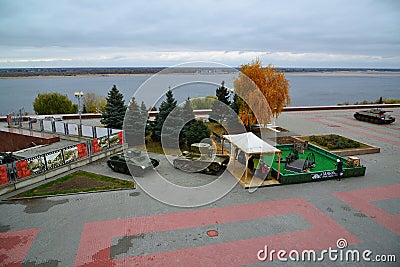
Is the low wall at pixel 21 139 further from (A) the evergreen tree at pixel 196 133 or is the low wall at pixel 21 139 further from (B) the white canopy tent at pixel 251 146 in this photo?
(B) the white canopy tent at pixel 251 146

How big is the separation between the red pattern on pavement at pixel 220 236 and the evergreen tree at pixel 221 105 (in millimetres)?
11859

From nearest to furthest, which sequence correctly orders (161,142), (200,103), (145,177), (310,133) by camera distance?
1. (145,177)
2. (161,142)
3. (310,133)
4. (200,103)

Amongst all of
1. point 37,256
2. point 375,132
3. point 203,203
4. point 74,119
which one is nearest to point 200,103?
point 74,119

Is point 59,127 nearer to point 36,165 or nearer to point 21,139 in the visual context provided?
point 21,139

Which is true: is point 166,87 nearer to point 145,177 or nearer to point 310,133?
point 145,177

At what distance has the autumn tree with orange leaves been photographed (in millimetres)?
19266

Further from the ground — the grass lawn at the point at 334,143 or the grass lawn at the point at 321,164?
the grass lawn at the point at 334,143

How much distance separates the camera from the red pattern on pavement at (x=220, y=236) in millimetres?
7129

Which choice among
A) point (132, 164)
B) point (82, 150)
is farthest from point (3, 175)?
point (132, 164)

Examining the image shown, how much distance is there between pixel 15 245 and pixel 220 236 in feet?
18.8

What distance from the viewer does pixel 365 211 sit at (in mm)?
9508

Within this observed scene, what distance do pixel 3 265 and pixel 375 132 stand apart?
23298mm

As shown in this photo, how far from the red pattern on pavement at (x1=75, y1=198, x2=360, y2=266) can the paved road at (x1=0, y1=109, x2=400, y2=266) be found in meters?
0.03

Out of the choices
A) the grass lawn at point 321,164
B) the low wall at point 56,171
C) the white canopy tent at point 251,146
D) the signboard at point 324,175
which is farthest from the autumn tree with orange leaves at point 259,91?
the low wall at point 56,171
